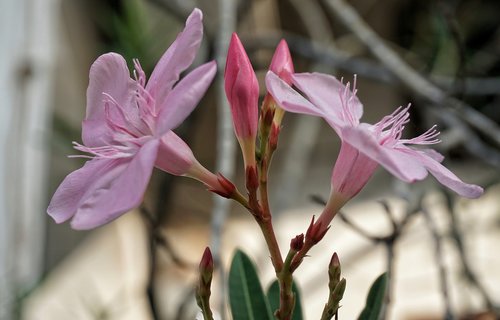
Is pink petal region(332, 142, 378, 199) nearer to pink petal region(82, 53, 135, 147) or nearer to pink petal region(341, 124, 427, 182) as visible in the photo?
pink petal region(341, 124, 427, 182)

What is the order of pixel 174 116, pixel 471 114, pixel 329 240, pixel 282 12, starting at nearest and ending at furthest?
1. pixel 174 116
2. pixel 471 114
3. pixel 329 240
4. pixel 282 12

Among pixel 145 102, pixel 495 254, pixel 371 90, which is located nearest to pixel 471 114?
pixel 145 102

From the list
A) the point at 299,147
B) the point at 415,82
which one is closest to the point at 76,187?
the point at 415,82

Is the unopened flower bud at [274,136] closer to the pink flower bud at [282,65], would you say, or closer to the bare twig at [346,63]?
the pink flower bud at [282,65]

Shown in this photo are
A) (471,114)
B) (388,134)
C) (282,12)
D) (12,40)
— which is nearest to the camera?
(388,134)

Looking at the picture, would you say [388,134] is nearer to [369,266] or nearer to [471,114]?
[471,114]

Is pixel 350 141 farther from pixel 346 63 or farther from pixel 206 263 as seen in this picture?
pixel 346 63

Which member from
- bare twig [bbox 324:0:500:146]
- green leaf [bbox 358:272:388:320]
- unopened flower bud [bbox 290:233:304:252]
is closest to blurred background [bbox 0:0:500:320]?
bare twig [bbox 324:0:500:146]
